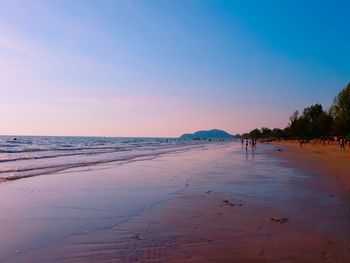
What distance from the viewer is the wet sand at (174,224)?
7.42 meters

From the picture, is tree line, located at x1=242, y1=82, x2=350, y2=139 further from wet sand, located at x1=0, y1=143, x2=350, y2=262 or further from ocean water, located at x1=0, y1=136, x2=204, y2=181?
wet sand, located at x1=0, y1=143, x2=350, y2=262

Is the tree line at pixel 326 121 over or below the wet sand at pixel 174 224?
over

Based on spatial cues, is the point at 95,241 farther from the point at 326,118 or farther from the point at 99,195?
the point at 326,118

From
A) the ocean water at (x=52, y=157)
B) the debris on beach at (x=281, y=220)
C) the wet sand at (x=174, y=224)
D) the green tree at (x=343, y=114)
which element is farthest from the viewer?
the green tree at (x=343, y=114)

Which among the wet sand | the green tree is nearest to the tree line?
the green tree

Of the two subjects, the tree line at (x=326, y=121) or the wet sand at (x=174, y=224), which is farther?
the tree line at (x=326, y=121)

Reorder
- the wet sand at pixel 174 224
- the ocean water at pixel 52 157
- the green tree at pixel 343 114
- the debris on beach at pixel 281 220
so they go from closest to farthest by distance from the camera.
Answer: the wet sand at pixel 174 224
the debris on beach at pixel 281 220
the ocean water at pixel 52 157
the green tree at pixel 343 114

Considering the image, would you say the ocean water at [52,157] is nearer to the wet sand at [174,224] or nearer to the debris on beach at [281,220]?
the wet sand at [174,224]

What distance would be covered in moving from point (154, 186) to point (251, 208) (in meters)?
6.90

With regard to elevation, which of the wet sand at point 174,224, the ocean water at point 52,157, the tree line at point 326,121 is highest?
the tree line at point 326,121

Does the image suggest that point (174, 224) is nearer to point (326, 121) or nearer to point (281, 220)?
point (281, 220)

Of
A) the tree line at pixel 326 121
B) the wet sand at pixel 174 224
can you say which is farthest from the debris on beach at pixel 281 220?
the tree line at pixel 326 121

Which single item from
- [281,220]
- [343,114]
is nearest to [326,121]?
[343,114]

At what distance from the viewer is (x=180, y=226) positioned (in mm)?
9719
